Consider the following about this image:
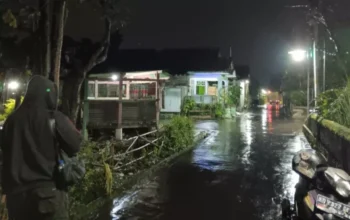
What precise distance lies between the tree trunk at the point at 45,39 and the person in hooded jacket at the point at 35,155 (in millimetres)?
2516

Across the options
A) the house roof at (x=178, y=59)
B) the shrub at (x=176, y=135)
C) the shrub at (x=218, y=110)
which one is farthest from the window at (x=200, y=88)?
the shrub at (x=176, y=135)

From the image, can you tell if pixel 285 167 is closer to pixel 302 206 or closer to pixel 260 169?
pixel 260 169

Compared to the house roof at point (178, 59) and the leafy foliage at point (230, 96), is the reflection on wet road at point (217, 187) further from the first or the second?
the house roof at point (178, 59)

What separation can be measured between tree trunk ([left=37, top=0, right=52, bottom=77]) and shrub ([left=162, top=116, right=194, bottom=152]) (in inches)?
306

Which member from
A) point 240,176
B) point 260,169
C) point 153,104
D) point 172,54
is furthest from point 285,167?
point 172,54

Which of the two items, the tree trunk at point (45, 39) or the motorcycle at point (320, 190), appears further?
the tree trunk at point (45, 39)

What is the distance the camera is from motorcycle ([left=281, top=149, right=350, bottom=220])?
4211 millimetres

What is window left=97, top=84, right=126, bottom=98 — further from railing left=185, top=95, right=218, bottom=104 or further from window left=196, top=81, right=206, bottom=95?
window left=196, top=81, right=206, bottom=95

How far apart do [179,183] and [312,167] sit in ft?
15.6

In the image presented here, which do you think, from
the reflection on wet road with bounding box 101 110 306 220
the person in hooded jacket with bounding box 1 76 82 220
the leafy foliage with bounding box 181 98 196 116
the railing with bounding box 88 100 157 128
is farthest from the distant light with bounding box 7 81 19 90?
the person in hooded jacket with bounding box 1 76 82 220

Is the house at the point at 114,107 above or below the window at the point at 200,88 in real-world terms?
below

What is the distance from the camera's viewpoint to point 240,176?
10039 mm

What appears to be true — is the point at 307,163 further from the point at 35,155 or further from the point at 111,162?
the point at 111,162

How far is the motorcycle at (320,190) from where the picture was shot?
4.21 m
